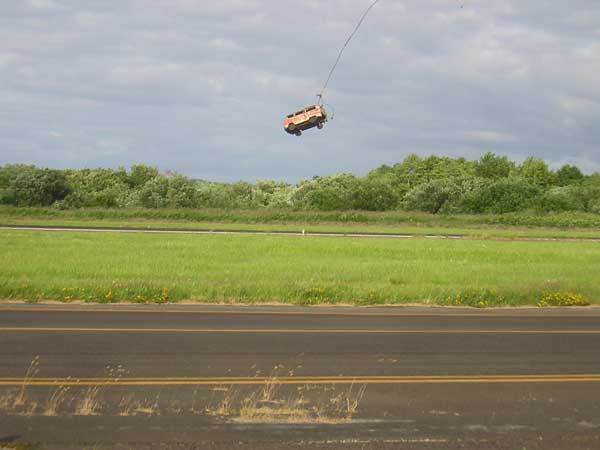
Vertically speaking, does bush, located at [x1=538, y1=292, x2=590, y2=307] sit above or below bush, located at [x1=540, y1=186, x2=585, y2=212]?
below

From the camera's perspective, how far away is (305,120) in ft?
42.8

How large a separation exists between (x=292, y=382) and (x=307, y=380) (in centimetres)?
27

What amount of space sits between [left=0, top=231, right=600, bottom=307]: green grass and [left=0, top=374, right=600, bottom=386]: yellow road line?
866 centimetres

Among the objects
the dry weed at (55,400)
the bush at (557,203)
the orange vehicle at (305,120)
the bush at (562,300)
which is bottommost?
the bush at (562,300)

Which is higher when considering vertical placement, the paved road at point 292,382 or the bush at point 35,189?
the bush at point 35,189

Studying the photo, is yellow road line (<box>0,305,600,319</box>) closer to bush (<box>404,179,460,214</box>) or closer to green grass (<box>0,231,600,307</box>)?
green grass (<box>0,231,600,307</box>)

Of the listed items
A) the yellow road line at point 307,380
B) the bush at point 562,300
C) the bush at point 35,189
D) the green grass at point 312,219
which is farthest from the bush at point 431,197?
the yellow road line at point 307,380

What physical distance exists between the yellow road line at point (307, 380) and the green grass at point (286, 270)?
8663 mm

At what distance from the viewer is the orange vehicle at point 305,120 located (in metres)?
12.7

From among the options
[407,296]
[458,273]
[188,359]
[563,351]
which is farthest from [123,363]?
[458,273]

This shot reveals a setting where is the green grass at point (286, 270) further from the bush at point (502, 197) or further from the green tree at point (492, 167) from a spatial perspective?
the green tree at point (492, 167)

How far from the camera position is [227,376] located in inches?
412

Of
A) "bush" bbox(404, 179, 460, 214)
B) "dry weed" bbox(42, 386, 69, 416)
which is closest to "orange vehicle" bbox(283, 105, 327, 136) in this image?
"dry weed" bbox(42, 386, 69, 416)

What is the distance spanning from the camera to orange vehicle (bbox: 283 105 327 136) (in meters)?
12.7
